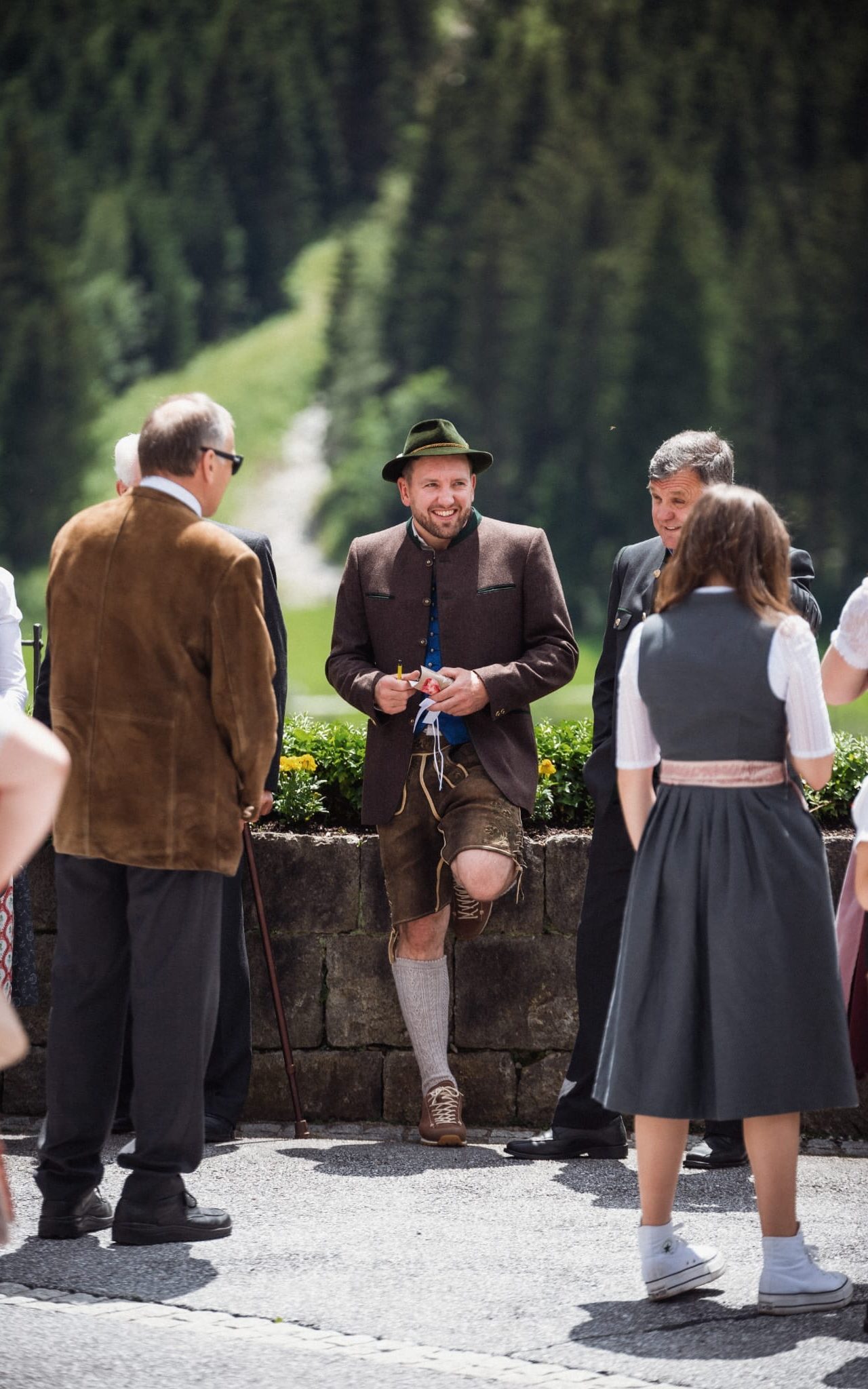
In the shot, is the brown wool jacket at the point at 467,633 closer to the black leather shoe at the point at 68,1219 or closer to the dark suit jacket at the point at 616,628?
the dark suit jacket at the point at 616,628

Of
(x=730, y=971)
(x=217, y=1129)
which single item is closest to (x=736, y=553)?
(x=730, y=971)

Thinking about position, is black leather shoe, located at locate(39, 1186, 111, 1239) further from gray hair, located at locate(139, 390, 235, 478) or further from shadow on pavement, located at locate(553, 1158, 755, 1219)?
gray hair, located at locate(139, 390, 235, 478)

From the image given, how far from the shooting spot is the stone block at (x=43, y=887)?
6188 millimetres

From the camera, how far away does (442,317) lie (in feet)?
110

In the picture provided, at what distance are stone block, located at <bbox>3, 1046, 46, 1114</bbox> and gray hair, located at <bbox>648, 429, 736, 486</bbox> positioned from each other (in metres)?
2.72

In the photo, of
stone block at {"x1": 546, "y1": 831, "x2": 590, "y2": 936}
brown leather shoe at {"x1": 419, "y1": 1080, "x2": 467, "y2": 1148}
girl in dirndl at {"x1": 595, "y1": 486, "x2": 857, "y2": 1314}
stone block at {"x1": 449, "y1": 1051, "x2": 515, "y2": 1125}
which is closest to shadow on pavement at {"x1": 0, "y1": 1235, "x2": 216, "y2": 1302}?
girl in dirndl at {"x1": 595, "y1": 486, "x2": 857, "y2": 1314}

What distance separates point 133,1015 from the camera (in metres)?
4.58

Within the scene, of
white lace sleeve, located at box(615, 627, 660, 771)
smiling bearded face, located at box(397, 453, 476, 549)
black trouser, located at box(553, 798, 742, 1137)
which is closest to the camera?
white lace sleeve, located at box(615, 627, 660, 771)

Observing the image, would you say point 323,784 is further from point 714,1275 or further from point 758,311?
point 758,311

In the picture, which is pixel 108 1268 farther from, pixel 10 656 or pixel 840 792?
pixel 840 792

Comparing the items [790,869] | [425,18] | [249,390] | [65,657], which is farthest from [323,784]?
[425,18]

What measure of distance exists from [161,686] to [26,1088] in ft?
7.21

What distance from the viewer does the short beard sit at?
596 centimetres

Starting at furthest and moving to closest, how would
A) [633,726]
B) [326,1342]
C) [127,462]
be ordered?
[127,462]
[633,726]
[326,1342]
